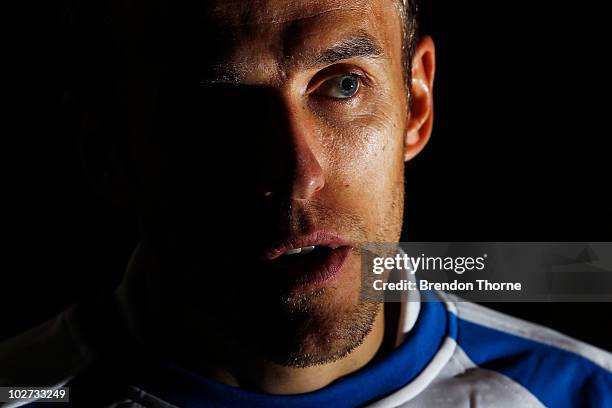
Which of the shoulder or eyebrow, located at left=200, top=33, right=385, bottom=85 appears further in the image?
the shoulder

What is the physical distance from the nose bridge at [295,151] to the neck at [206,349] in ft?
1.05

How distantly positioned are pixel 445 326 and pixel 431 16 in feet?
2.36

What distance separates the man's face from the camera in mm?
1091

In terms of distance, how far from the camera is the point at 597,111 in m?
1.65

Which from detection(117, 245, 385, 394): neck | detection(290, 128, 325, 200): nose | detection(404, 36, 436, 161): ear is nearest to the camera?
detection(290, 128, 325, 200): nose

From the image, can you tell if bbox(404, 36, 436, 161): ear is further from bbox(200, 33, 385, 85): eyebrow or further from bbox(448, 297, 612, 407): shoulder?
bbox(448, 297, 612, 407): shoulder

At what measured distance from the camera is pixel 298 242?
42.5 inches

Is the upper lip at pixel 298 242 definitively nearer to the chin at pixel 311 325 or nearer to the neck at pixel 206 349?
the chin at pixel 311 325

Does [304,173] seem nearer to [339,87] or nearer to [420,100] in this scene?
[339,87]

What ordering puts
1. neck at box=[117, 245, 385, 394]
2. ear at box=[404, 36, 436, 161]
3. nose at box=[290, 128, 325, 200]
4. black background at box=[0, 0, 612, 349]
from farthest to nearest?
black background at box=[0, 0, 612, 349]
ear at box=[404, 36, 436, 161]
neck at box=[117, 245, 385, 394]
nose at box=[290, 128, 325, 200]

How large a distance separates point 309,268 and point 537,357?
54 cm

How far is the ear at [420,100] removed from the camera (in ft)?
4.46

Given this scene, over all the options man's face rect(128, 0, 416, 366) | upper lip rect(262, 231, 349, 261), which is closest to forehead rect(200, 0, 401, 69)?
man's face rect(128, 0, 416, 366)

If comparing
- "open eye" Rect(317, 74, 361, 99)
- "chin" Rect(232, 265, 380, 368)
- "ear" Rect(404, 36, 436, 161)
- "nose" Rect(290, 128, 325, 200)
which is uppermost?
"ear" Rect(404, 36, 436, 161)
